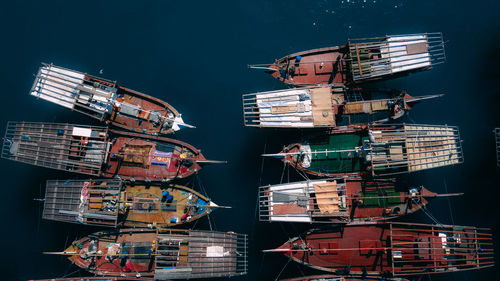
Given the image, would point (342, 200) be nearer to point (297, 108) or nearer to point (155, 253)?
point (297, 108)

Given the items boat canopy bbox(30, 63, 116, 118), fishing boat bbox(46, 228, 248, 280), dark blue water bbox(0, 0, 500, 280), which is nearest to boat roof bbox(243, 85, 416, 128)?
dark blue water bbox(0, 0, 500, 280)

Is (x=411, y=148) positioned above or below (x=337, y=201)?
above

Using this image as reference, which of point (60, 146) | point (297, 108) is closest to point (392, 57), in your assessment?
point (297, 108)

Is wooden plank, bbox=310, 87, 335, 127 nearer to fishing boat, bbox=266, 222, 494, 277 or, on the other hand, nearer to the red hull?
fishing boat, bbox=266, 222, 494, 277

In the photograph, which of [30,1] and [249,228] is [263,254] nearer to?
[249,228]

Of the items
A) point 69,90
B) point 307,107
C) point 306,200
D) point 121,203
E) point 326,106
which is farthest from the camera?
point 69,90

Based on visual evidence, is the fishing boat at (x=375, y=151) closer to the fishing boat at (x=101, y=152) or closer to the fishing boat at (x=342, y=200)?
the fishing boat at (x=342, y=200)

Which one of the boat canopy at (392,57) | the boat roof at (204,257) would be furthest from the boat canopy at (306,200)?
the boat canopy at (392,57)
